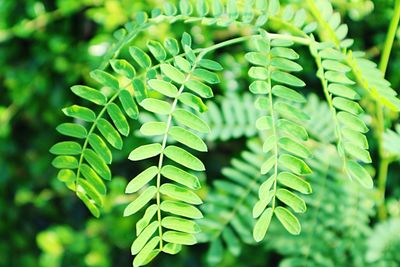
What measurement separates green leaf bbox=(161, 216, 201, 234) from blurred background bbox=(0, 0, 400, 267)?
3.19 ft

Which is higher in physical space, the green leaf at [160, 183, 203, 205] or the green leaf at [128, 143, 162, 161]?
the green leaf at [128, 143, 162, 161]

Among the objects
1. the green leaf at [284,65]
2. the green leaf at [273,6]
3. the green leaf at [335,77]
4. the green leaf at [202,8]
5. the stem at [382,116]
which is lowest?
the stem at [382,116]

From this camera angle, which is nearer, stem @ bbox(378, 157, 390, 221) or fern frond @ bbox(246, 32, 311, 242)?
fern frond @ bbox(246, 32, 311, 242)

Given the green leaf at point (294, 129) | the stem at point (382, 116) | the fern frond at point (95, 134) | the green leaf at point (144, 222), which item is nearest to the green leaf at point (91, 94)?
the fern frond at point (95, 134)

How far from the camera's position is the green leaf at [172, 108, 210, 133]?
1010 mm

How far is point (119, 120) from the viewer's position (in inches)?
42.4

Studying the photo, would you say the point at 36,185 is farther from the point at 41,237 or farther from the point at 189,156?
the point at 189,156

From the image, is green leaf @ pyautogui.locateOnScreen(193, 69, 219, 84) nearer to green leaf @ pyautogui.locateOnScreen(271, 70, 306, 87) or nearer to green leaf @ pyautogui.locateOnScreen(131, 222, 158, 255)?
green leaf @ pyautogui.locateOnScreen(271, 70, 306, 87)

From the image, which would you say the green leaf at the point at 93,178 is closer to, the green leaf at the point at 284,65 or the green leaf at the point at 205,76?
the green leaf at the point at 205,76

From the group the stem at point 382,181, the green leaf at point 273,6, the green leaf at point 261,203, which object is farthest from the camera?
the stem at point 382,181

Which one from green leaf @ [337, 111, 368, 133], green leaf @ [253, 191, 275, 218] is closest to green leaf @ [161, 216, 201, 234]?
green leaf @ [253, 191, 275, 218]

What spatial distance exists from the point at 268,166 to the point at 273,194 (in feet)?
0.16

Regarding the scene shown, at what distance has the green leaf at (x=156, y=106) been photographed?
103cm

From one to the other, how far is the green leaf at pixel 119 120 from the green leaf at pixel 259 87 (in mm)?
220
